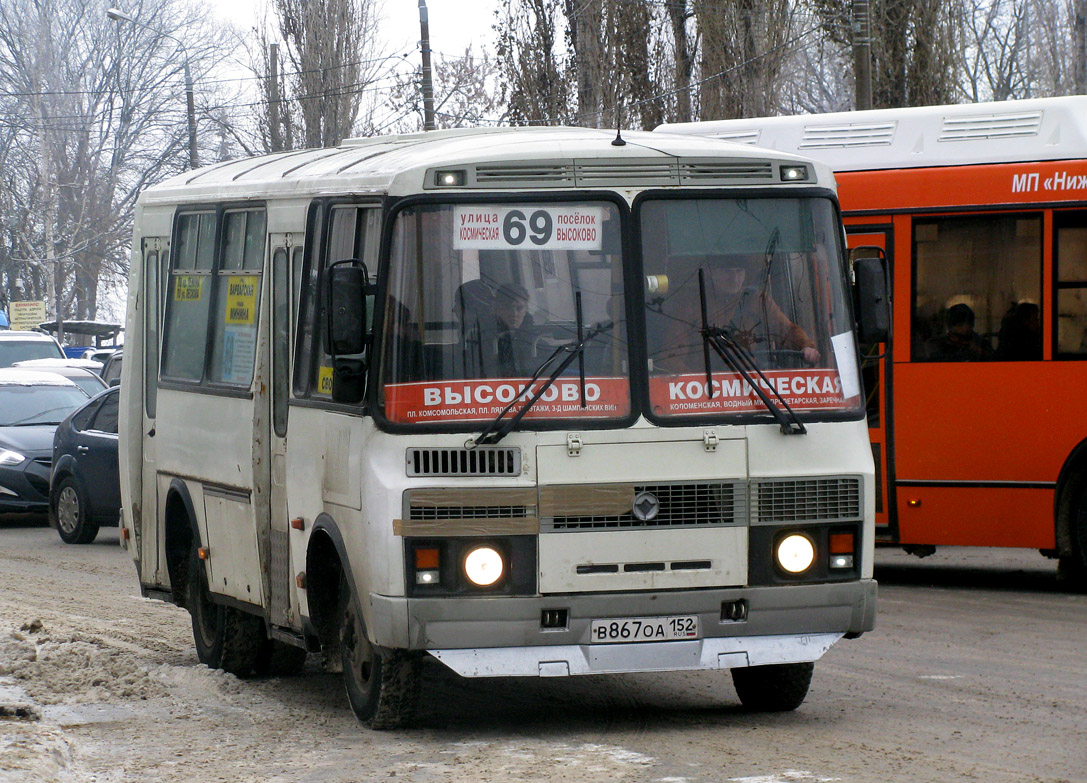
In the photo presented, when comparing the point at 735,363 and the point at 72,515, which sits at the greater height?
the point at 735,363

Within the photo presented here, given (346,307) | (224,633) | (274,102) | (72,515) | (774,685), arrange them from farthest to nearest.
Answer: (274,102) < (72,515) < (224,633) < (774,685) < (346,307)

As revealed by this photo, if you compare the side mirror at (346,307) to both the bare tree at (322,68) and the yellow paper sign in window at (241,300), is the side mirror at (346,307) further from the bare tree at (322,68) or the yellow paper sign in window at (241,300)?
the bare tree at (322,68)

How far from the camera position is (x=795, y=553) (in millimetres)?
7523

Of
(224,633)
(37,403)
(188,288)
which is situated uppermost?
(188,288)

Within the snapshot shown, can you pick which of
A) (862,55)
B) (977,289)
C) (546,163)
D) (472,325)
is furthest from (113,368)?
(472,325)

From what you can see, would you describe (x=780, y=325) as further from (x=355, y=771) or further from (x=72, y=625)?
(x=72, y=625)

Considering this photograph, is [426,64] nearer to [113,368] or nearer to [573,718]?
[113,368]

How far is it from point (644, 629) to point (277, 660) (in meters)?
3.12

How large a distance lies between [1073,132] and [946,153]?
33.5 inches

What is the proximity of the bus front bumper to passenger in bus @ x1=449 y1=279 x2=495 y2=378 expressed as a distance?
89cm

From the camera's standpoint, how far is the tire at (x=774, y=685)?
26.4 ft

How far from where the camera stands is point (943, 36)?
27.1 meters

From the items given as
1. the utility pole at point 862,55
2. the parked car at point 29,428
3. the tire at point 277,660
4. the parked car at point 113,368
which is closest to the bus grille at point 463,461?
the tire at point 277,660

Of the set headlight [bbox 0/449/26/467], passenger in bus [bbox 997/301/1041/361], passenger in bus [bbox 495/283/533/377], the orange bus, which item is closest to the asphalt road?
the orange bus
